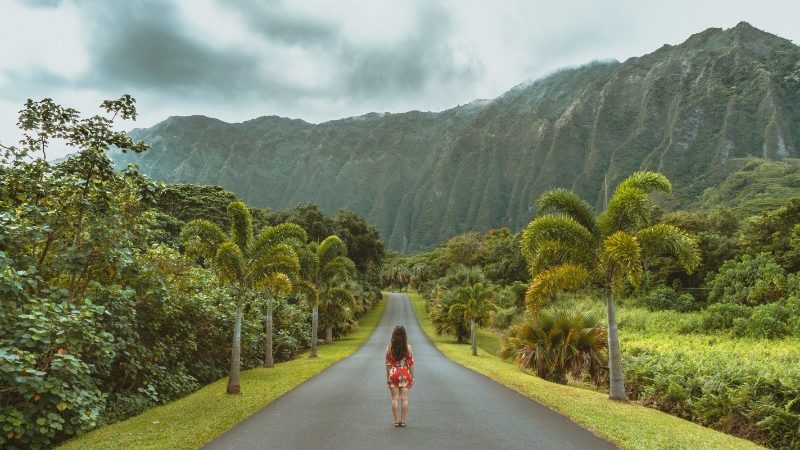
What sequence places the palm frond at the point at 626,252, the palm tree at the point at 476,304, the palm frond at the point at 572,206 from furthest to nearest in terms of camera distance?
1. the palm tree at the point at 476,304
2. the palm frond at the point at 572,206
3. the palm frond at the point at 626,252

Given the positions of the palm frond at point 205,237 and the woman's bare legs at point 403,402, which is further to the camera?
the palm frond at point 205,237

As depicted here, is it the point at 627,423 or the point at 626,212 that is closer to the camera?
the point at 627,423

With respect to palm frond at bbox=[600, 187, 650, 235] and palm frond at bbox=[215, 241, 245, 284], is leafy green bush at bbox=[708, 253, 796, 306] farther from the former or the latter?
palm frond at bbox=[215, 241, 245, 284]

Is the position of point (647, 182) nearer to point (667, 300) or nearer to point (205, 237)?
point (205, 237)

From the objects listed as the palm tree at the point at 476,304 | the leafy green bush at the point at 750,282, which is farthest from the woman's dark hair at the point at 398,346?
the leafy green bush at the point at 750,282

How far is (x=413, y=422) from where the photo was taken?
10.3 m

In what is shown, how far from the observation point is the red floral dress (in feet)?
30.9

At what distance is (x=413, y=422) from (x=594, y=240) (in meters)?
8.62

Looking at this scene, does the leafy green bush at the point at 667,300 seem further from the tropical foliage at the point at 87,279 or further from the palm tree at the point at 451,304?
the tropical foliage at the point at 87,279

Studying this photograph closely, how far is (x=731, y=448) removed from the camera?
373 inches

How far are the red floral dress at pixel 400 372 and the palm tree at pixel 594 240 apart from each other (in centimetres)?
719

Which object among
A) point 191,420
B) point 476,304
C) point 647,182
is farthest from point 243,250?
point 476,304

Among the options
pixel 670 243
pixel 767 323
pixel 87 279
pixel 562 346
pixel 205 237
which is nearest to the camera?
pixel 87 279

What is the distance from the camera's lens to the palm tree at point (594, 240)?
15.4 metres
